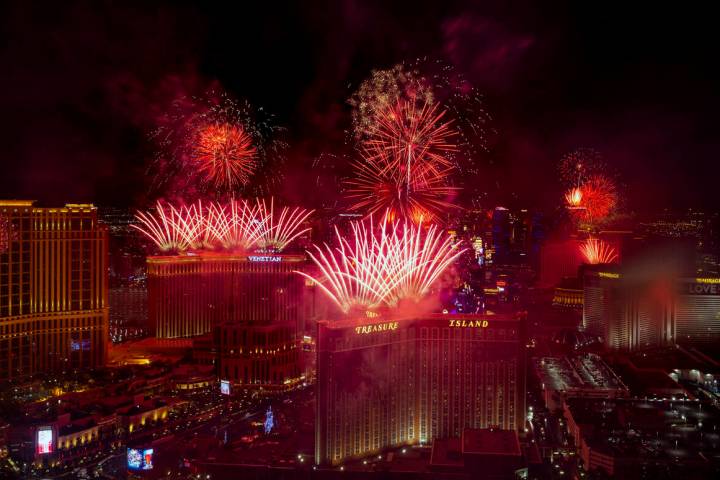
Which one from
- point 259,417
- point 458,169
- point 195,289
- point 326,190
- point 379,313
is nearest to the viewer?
point 379,313

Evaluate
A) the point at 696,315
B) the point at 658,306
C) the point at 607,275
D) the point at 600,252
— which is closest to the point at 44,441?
the point at 607,275

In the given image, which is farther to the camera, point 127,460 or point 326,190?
point 326,190

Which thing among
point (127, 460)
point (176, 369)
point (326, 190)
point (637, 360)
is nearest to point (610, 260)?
point (637, 360)

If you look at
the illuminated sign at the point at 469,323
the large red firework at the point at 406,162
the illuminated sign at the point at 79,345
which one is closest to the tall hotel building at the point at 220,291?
the illuminated sign at the point at 79,345

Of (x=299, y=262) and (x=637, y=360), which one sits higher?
(x=299, y=262)

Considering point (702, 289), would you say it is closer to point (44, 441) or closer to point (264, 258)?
point (264, 258)

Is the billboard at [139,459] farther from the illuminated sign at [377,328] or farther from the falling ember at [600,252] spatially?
the falling ember at [600,252]

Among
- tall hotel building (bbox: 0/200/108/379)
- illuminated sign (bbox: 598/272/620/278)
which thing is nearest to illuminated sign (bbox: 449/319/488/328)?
tall hotel building (bbox: 0/200/108/379)

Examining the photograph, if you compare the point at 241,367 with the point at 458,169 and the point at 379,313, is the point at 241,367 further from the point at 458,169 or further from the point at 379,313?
the point at 458,169

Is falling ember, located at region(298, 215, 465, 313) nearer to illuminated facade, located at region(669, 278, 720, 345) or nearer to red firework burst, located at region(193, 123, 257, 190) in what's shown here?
red firework burst, located at region(193, 123, 257, 190)
